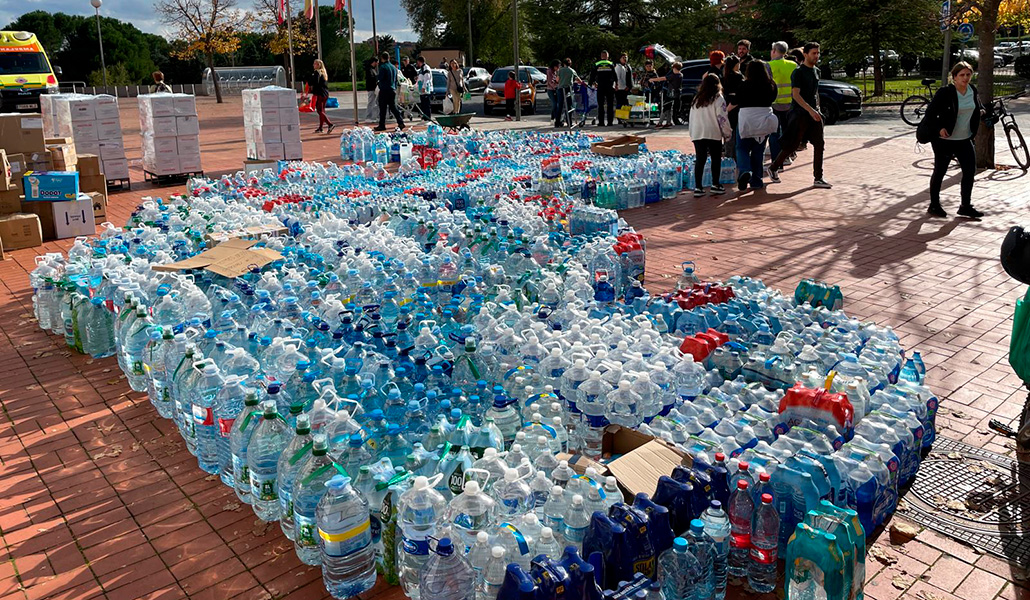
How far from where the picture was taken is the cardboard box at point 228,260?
629 centimetres

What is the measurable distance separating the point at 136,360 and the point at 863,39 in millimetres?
28392

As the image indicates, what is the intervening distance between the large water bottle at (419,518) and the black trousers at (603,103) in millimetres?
18540

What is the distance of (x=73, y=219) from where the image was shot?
10.4 metres

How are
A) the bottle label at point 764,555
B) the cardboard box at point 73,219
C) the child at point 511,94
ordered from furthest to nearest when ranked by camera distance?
the child at point 511,94, the cardboard box at point 73,219, the bottle label at point 764,555

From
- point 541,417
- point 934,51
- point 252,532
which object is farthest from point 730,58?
point 934,51

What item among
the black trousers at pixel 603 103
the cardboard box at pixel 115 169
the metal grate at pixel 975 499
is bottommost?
the metal grate at pixel 975 499

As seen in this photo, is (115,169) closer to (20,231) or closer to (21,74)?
(20,231)

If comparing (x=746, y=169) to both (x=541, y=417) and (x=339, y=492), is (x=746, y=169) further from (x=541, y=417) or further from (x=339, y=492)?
(x=339, y=492)

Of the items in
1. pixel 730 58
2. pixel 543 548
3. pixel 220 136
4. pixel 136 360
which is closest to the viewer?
pixel 543 548

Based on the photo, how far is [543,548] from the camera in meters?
3.11

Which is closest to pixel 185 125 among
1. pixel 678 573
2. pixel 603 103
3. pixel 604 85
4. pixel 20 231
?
pixel 20 231

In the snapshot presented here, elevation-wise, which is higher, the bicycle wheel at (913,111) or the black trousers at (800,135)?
the bicycle wheel at (913,111)

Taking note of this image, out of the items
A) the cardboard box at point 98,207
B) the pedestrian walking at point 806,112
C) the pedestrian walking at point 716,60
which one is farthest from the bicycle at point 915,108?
the cardboard box at point 98,207

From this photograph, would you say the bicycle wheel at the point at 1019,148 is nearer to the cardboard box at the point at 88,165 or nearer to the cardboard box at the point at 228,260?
the cardboard box at the point at 228,260
